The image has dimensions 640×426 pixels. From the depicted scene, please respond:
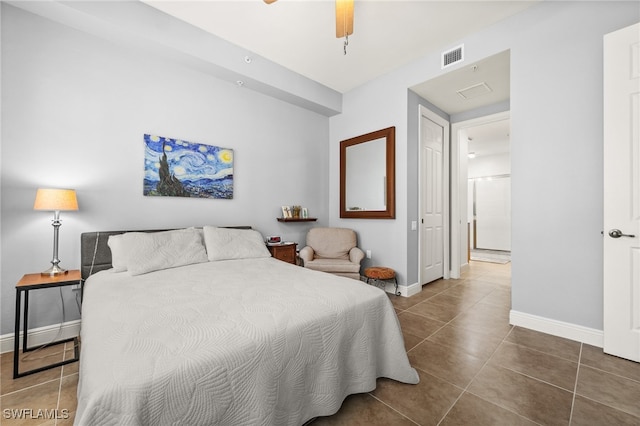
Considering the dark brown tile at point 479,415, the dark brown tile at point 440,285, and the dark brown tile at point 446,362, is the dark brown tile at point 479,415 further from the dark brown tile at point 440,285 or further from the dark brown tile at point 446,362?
the dark brown tile at point 440,285

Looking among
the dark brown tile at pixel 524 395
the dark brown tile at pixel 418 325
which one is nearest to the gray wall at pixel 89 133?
the dark brown tile at pixel 418 325

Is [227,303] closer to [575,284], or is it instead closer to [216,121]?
[216,121]

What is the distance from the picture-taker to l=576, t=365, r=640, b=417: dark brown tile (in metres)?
1.52

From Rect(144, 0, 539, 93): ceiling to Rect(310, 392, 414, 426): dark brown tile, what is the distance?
3.27 metres

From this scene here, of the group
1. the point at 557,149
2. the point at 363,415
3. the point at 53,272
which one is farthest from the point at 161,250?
the point at 557,149

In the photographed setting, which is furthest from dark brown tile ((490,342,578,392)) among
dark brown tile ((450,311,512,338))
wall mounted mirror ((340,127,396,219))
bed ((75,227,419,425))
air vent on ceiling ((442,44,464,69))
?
air vent on ceiling ((442,44,464,69))

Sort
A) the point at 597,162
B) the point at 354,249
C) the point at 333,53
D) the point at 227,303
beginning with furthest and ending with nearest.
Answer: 1. the point at 354,249
2. the point at 333,53
3. the point at 597,162
4. the point at 227,303

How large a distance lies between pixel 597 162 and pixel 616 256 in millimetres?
797

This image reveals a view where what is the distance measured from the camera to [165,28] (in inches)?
104

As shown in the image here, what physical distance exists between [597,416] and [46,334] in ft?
13.2

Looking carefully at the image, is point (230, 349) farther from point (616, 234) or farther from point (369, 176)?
point (369, 176)

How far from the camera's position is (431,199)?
407 cm

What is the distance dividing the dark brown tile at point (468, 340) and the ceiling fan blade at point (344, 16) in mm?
2864

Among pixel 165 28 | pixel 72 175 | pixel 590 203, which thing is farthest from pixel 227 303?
pixel 590 203
